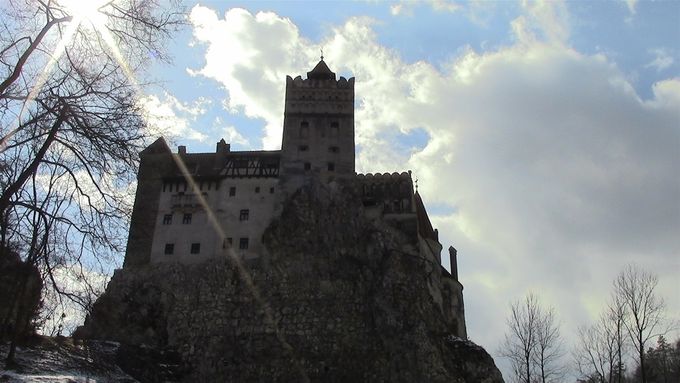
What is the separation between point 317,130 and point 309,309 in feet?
51.1

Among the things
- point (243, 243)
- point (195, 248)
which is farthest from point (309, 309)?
point (195, 248)

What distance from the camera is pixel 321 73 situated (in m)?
54.4

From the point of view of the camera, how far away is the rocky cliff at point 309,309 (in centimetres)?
3769

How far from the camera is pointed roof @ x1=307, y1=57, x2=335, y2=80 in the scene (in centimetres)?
5366

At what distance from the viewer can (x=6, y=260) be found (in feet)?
46.2

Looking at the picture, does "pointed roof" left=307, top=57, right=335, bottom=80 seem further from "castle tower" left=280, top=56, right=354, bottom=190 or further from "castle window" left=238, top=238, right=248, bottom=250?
"castle window" left=238, top=238, right=248, bottom=250

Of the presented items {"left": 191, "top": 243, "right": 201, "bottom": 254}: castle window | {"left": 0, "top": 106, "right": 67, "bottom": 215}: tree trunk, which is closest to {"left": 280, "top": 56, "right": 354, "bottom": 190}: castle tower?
{"left": 191, "top": 243, "right": 201, "bottom": 254}: castle window

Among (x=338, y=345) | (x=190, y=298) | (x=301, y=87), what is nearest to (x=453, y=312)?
(x=338, y=345)

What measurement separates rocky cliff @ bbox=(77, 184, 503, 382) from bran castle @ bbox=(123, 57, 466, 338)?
3.57 ft

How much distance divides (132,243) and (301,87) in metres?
18.9

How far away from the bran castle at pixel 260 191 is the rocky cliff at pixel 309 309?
1.09 m

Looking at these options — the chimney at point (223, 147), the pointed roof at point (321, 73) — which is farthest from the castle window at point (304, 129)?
the chimney at point (223, 147)

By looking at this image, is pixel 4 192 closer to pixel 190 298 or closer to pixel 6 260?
pixel 6 260

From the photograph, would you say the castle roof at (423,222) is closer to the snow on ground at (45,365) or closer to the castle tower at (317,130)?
the castle tower at (317,130)
